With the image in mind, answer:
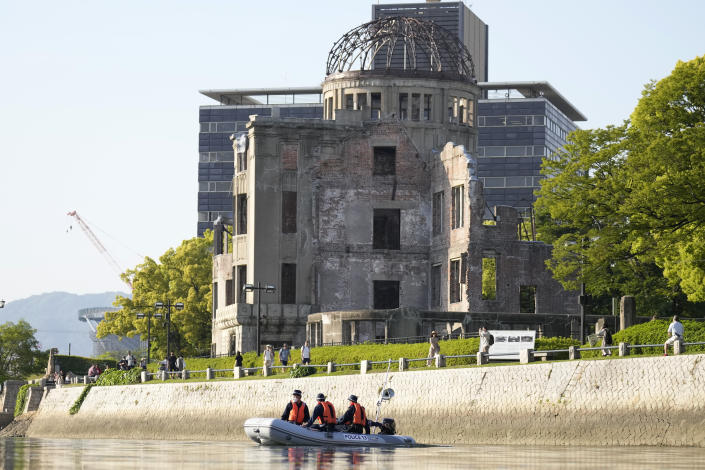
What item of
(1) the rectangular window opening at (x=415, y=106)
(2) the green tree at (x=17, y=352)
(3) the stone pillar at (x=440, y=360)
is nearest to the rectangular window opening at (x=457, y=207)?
(1) the rectangular window opening at (x=415, y=106)

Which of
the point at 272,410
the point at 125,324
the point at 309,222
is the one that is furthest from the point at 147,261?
the point at 272,410

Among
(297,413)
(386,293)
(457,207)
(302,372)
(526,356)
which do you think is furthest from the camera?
(386,293)

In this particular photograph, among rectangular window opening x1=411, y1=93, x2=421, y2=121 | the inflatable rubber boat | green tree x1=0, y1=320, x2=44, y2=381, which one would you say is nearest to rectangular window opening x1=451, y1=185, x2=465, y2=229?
rectangular window opening x1=411, y1=93, x2=421, y2=121

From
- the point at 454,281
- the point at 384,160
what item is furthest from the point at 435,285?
the point at 384,160

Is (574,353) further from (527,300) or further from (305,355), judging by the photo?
(527,300)

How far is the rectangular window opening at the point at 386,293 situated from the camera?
87.8 m

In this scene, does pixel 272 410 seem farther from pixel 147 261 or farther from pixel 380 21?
pixel 147 261

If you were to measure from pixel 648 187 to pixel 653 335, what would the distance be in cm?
743

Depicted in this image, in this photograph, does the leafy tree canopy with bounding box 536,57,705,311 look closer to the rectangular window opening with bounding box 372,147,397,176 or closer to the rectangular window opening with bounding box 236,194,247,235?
the rectangular window opening with bounding box 372,147,397,176

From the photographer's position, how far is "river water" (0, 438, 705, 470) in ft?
121

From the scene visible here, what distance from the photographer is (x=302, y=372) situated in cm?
6291

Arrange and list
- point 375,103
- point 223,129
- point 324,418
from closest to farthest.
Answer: point 324,418 → point 375,103 → point 223,129

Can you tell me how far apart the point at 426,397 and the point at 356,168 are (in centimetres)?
3401

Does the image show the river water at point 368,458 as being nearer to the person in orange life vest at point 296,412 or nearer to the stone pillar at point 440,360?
the person in orange life vest at point 296,412
